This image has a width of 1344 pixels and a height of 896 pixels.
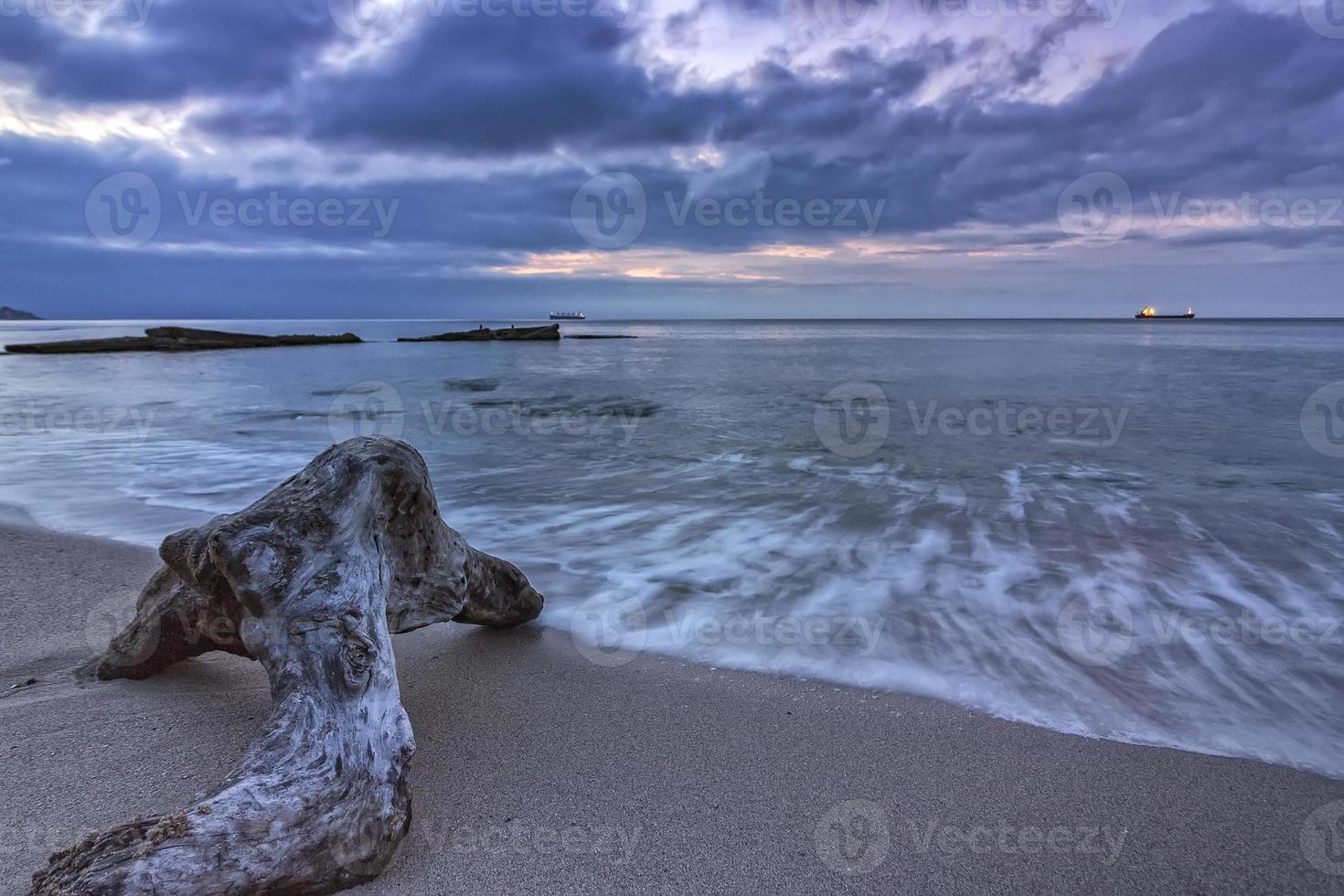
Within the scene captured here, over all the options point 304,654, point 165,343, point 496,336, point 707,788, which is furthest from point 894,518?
point 496,336

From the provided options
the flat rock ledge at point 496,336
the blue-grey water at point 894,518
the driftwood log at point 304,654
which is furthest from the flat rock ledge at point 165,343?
the driftwood log at point 304,654

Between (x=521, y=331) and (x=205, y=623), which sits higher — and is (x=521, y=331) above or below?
above

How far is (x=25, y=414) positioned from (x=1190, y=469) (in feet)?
57.0

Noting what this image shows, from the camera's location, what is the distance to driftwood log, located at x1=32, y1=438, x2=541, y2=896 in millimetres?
1498

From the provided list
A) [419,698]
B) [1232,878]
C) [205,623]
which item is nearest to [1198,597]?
[1232,878]

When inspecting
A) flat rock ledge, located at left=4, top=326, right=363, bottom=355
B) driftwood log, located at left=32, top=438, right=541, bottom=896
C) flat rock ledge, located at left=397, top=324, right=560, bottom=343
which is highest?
flat rock ledge, located at left=397, top=324, right=560, bottom=343

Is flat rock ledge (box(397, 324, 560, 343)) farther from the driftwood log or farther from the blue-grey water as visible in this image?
the driftwood log

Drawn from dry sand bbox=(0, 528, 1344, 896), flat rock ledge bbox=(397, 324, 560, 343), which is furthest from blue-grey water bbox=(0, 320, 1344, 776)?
flat rock ledge bbox=(397, 324, 560, 343)

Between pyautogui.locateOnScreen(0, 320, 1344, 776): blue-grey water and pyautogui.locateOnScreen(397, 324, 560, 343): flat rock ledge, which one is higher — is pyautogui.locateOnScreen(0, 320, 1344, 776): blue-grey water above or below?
below

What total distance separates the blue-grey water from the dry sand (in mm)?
332

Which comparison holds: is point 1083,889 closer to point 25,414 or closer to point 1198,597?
point 1198,597

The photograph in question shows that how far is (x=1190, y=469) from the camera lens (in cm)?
786

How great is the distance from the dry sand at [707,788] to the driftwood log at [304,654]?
19cm

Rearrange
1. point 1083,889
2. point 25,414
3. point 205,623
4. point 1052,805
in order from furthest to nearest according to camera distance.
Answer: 1. point 25,414
2. point 205,623
3. point 1052,805
4. point 1083,889
